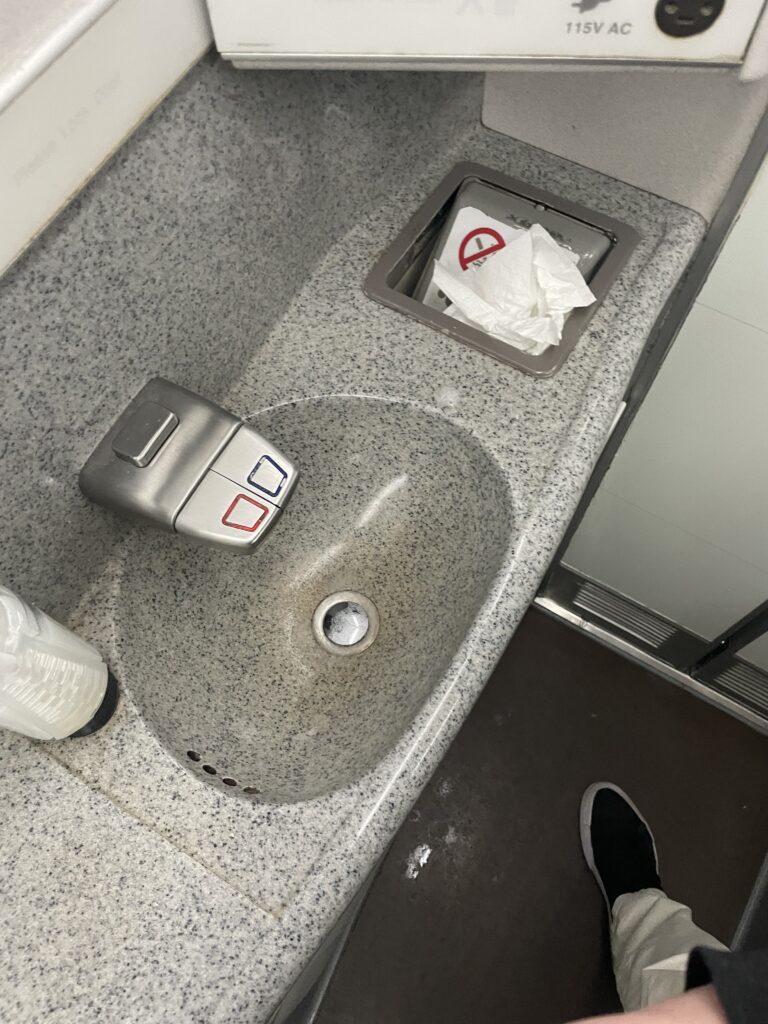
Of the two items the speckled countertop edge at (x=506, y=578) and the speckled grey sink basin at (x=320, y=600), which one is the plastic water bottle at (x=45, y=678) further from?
the speckled countertop edge at (x=506, y=578)

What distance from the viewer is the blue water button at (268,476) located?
633 mm

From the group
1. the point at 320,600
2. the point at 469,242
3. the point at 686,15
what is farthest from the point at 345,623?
the point at 686,15

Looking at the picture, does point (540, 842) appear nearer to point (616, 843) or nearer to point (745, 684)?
point (616, 843)

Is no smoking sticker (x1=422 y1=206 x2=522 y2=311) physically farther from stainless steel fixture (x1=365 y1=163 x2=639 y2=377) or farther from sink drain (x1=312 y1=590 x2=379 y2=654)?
sink drain (x1=312 y1=590 x2=379 y2=654)

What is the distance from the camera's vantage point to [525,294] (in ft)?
2.45

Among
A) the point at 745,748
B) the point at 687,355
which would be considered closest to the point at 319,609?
the point at 687,355

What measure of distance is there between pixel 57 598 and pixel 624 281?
2.07ft

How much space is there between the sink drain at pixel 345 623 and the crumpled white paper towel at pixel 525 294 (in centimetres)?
31

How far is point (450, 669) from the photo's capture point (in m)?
0.60

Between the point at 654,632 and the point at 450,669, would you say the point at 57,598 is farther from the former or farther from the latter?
the point at 654,632

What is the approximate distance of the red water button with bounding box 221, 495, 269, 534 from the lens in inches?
24.3

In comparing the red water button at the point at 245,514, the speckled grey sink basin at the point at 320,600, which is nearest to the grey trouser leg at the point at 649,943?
the speckled grey sink basin at the point at 320,600

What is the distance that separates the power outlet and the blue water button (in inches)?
17.1

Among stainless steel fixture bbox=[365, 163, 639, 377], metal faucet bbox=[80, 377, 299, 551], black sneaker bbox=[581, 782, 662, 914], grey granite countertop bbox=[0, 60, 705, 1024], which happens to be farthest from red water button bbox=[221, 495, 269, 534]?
black sneaker bbox=[581, 782, 662, 914]
